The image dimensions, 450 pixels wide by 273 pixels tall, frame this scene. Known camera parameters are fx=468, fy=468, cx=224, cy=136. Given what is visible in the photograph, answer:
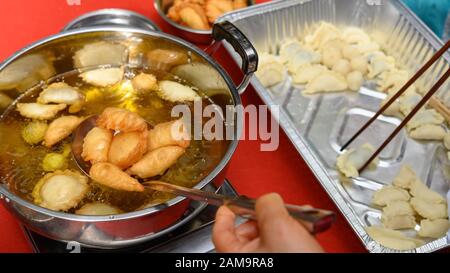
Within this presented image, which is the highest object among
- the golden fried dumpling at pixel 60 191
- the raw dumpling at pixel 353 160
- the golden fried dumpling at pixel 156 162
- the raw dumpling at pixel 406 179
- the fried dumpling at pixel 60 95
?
the fried dumpling at pixel 60 95

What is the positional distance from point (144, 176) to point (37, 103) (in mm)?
404

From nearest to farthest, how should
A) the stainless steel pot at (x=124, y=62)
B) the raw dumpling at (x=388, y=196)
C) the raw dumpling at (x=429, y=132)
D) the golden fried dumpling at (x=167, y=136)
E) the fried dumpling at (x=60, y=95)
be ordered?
the stainless steel pot at (x=124, y=62), the golden fried dumpling at (x=167, y=136), the fried dumpling at (x=60, y=95), the raw dumpling at (x=388, y=196), the raw dumpling at (x=429, y=132)

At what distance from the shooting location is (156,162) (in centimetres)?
108

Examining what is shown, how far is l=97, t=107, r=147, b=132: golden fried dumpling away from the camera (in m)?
1.13

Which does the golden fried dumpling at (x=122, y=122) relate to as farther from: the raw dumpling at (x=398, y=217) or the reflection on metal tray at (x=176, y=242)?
the raw dumpling at (x=398, y=217)

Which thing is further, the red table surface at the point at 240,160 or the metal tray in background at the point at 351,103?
the metal tray in background at the point at 351,103

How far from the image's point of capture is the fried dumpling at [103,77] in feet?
4.37

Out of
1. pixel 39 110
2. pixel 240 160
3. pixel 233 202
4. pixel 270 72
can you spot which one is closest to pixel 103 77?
pixel 39 110

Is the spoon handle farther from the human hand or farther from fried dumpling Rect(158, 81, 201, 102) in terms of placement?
fried dumpling Rect(158, 81, 201, 102)

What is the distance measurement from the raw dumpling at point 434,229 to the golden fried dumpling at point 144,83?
2.76 ft

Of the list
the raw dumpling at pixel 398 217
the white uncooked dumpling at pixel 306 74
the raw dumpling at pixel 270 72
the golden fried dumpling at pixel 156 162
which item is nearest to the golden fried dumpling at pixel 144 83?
the golden fried dumpling at pixel 156 162
